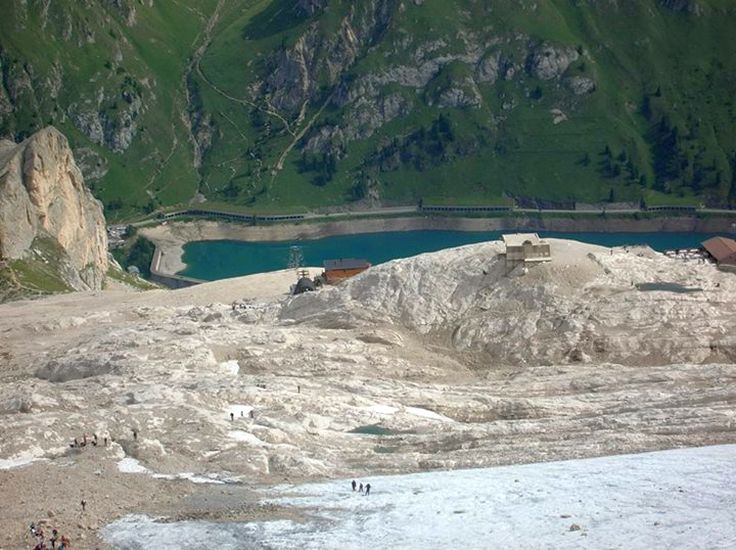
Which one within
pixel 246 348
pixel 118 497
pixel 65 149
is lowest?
pixel 118 497

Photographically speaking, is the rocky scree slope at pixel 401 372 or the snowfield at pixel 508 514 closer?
the snowfield at pixel 508 514

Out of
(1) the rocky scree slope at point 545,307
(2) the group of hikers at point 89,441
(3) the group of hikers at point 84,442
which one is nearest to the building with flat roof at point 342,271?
(1) the rocky scree slope at point 545,307

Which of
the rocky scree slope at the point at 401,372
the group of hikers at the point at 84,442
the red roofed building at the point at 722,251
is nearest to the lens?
the group of hikers at the point at 84,442

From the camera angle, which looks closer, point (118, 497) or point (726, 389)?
point (118, 497)

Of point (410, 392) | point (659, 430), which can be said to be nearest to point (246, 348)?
point (410, 392)

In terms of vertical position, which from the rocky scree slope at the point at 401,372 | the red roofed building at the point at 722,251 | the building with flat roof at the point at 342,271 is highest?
the red roofed building at the point at 722,251

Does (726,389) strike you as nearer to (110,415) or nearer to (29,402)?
(110,415)

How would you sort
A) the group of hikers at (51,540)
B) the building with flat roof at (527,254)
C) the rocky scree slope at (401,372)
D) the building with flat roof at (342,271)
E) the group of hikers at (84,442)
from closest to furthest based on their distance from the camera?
the group of hikers at (51,540) < the group of hikers at (84,442) < the rocky scree slope at (401,372) < the building with flat roof at (527,254) < the building with flat roof at (342,271)

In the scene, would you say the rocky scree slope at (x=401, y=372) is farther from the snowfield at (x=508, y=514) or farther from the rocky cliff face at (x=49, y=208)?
the rocky cliff face at (x=49, y=208)
